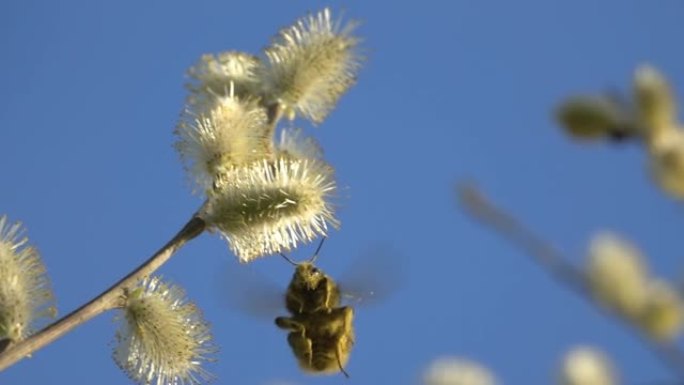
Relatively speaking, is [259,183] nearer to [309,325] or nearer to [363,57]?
[309,325]

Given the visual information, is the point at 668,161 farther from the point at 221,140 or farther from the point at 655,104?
the point at 221,140

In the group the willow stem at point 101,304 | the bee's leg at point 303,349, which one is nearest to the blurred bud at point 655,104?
the willow stem at point 101,304

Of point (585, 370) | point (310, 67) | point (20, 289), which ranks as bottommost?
point (585, 370)

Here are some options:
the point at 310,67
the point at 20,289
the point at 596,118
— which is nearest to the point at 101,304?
the point at 20,289

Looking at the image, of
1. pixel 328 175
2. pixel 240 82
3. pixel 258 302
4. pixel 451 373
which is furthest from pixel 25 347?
pixel 451 373

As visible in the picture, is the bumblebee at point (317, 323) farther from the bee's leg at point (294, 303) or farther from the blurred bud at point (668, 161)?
the blurred bud at point (668, 161)

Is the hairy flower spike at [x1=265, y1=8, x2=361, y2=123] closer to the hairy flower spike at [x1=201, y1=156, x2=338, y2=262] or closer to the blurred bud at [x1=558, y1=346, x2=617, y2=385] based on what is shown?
the hairy flower spike at [x1=201, y1=156, x2=338, y2=262]
